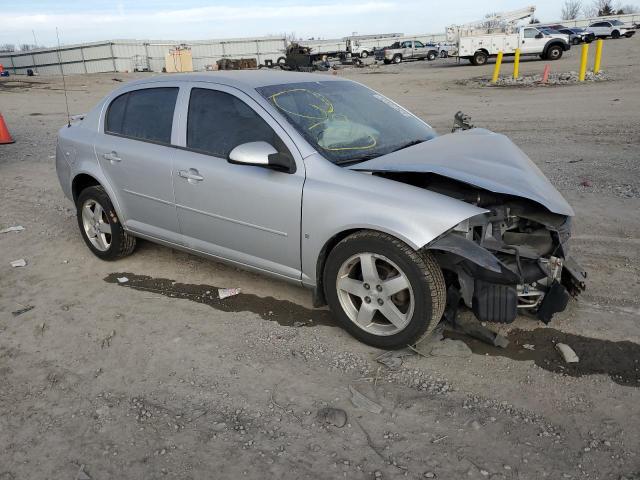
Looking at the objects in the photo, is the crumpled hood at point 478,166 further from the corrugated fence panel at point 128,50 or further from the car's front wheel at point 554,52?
the corrugated fence panel at point 128,50

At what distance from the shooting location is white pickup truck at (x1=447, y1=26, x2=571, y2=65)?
93.0 ft

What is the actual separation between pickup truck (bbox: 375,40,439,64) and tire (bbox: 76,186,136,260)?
39886 millimetres


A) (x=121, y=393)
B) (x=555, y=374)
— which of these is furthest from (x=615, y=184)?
(x=121, y=393)

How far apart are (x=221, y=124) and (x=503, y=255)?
86.0 inches

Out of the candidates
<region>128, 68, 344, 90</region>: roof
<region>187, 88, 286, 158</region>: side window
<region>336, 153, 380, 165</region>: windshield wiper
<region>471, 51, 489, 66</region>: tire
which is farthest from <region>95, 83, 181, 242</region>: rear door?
<region>471, 51, 489, 66</region>: tire

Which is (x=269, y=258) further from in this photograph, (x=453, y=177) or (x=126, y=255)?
(x=126, y=255)

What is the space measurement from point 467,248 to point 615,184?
4.69m

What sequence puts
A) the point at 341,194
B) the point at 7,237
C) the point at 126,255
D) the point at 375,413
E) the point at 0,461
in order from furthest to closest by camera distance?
the point at 7,237 < the point at 126,255 < the point at 341,194 < the point at 375,413 < the point at 0,461

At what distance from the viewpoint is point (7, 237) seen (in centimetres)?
598

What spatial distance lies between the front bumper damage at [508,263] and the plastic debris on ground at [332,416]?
1003 millimetres

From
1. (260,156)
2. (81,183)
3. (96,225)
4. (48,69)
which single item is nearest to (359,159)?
(260,156)

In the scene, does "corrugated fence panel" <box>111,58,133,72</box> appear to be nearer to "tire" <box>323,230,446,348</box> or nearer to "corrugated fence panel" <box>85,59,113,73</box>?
"corrugated fence panel" <box>85,59,113,73</box>

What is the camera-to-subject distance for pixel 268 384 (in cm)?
321

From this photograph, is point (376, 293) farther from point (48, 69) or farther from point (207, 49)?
point (48, 69)
